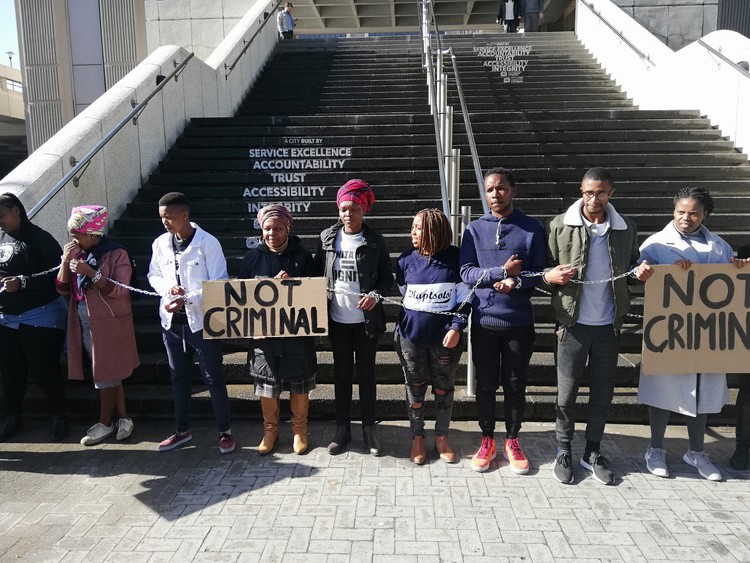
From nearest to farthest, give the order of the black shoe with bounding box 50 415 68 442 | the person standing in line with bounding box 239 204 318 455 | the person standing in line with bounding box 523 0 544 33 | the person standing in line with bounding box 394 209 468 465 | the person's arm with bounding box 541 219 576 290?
the person's arm with bounding box 541 219 576 290
the person standing in line with bounding box 394 209 468 465
the person standing in line with bounding box 239 204 318 455
the black shoe with bounding box 50 415 68 442
the person standing in line with bounding box 523 0 544 33

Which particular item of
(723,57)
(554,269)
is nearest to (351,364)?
(554,269)

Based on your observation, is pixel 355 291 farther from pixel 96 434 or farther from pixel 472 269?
pixel 96 434

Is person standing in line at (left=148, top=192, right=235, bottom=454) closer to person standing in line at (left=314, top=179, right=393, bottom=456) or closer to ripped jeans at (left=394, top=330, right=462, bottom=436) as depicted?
person standing in line at (left=314, top=179, right=393, bottom=456)

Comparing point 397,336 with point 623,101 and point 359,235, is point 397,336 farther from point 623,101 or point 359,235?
point 623,101

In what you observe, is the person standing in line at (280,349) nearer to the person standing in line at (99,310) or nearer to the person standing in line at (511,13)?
the person standing in line at (99,310)

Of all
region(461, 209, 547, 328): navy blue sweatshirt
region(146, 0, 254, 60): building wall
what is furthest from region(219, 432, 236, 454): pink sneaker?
region(146, 0, 254, 60): building wall

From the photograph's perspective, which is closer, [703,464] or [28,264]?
[703,464]

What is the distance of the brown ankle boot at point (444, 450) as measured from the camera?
12.7ft

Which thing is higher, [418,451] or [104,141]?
[104,141]

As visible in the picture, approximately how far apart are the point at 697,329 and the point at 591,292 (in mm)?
789

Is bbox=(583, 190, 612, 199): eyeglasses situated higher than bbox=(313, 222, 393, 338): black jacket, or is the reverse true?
bbox=(583, 190, 612, 199): eyeglasses

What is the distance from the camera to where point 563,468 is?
3.65 metres

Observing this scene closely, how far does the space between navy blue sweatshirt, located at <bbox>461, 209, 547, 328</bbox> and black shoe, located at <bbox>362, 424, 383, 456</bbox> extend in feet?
3.72

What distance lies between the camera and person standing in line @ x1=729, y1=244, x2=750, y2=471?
377 centimetres
